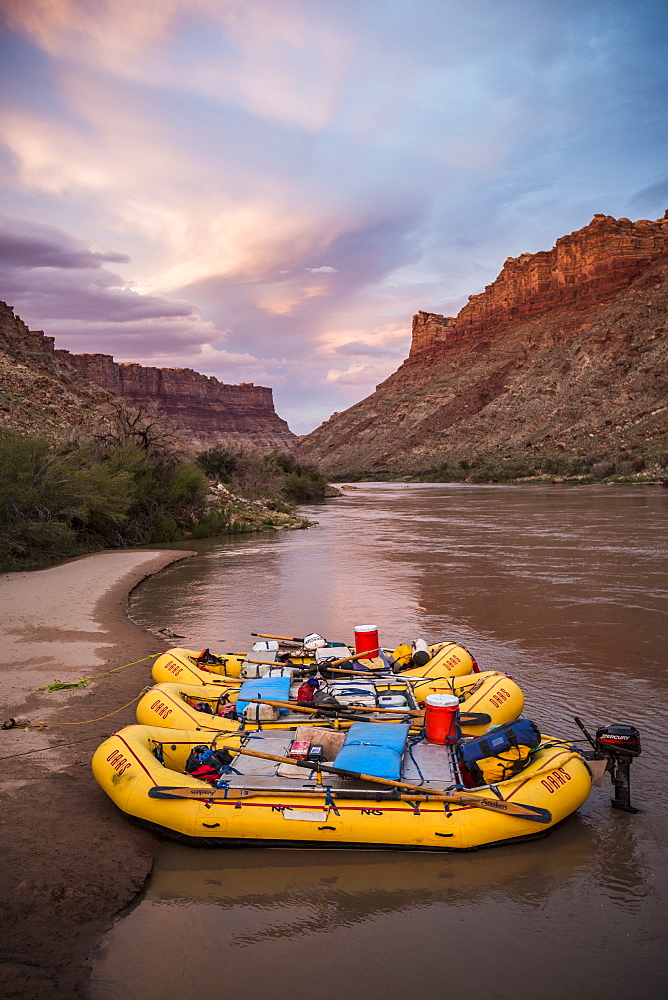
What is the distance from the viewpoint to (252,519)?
33.5 meters

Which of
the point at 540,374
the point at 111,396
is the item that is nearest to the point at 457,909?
the point at 111,396

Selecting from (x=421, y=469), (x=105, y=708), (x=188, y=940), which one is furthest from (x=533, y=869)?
(x=421, y=469)

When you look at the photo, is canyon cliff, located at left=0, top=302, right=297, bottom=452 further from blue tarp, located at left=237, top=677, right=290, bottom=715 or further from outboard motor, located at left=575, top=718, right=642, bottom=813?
outboard motor, located at left=575, top=718, right=642, bottom=813

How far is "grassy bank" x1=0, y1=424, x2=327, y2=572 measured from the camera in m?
19.4

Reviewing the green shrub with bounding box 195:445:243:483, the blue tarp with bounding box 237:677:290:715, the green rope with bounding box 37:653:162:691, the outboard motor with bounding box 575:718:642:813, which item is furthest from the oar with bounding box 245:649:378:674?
the green shrub with bounding box 195:445:243:483

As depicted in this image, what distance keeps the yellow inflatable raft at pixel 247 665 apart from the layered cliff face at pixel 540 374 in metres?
51.4

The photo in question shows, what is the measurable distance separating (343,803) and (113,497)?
19.5m

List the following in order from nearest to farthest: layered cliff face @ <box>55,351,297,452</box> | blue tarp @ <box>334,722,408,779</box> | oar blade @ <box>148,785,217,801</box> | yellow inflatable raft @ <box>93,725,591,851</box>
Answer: yellow inflatable raft @ <box>93,725,591,851</box>
oar blade @ <box>148,785,217,801</box>
blue tarp @ <box>334,722,408,779</box>
layered cliff face @ <box>55,351,297,452</box>

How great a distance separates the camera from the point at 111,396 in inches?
1512

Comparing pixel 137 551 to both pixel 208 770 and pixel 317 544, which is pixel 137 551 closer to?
pixel 317 544

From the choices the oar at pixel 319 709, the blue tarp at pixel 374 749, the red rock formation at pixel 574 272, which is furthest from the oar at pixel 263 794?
the red rock formation at pixel 574 272

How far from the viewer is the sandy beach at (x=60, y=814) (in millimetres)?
4348

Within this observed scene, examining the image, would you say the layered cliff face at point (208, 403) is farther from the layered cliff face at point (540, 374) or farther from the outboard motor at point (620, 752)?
the outboard motor at point (620, 752)

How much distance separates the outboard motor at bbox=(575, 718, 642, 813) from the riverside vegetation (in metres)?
16.6
